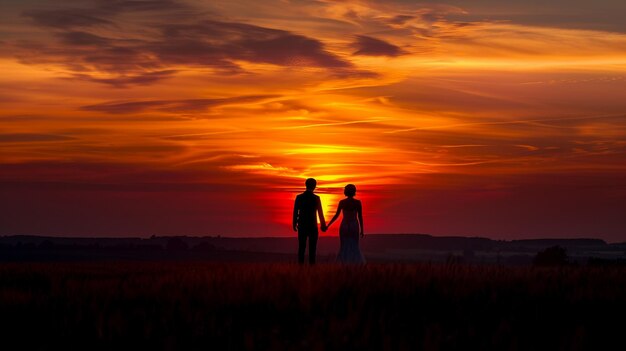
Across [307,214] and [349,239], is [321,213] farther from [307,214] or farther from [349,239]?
[349,239]

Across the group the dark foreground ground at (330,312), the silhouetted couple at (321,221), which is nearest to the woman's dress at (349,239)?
the silhouetted couple at (321,221)

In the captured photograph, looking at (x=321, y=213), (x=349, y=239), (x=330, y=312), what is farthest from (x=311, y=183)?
(x=330, y=312)

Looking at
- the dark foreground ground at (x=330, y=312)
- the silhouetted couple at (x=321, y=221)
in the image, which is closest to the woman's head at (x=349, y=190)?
the silhouetted couple at (x=321, y=221)

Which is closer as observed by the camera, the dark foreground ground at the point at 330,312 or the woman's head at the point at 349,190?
the dark foreground ground at the point at 330,312

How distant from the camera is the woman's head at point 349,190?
24188 millimetres

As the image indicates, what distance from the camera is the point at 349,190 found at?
24.3m

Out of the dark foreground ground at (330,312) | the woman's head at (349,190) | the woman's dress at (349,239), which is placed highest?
the woman's head at (349,190)

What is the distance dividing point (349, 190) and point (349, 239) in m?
1.81

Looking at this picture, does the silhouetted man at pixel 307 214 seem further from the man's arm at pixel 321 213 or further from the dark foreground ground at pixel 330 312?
the dark foreground ground at pixel 330 312

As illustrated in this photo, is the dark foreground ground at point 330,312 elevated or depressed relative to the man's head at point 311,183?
depressed

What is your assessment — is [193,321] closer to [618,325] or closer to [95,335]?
[95,335]

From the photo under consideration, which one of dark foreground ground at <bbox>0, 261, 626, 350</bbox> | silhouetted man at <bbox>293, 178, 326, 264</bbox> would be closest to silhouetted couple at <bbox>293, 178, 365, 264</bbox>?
silhouetted man at <bbox>293, 178, 326, 264</bbox>

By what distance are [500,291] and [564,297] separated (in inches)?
35.5

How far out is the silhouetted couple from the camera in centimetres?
2398
